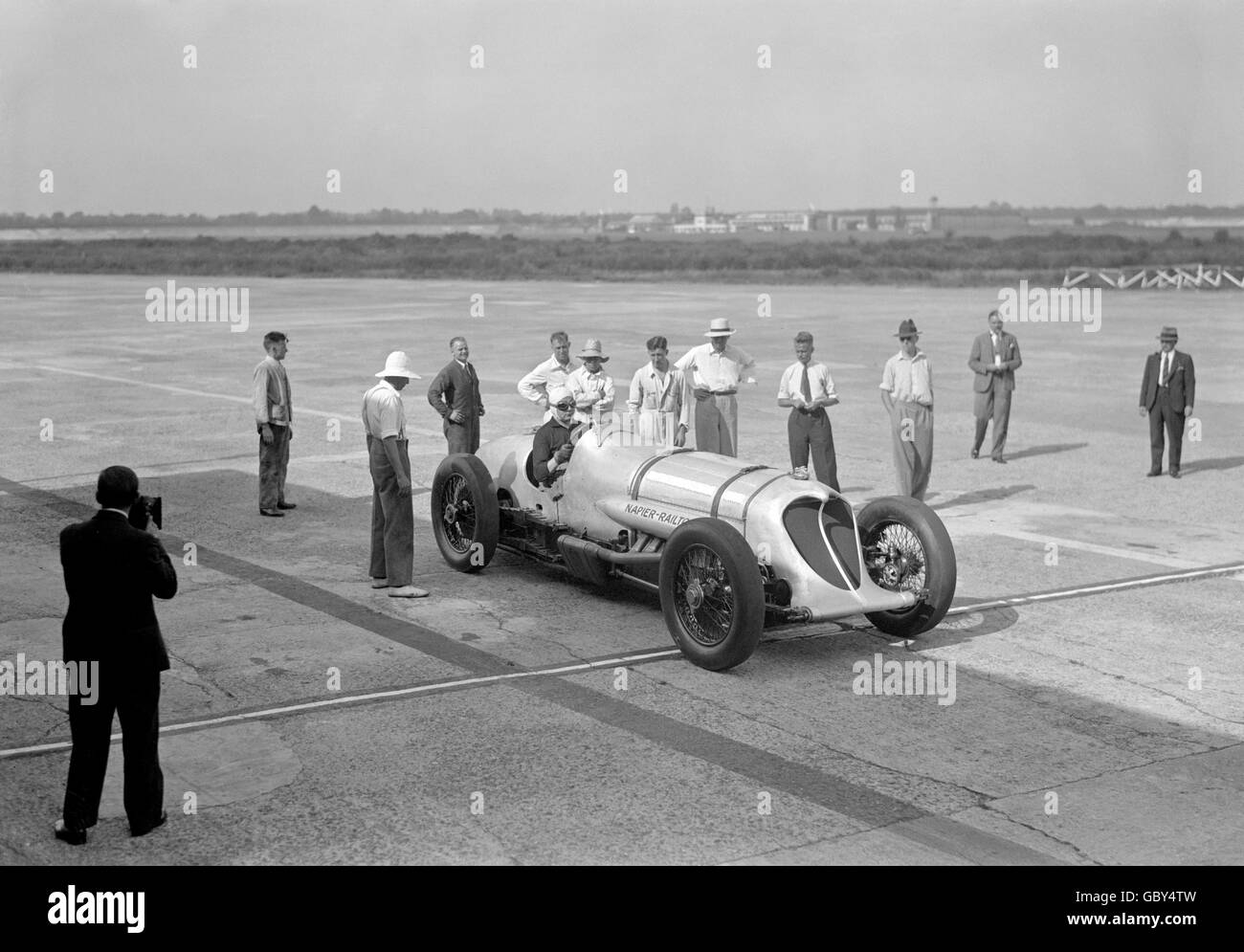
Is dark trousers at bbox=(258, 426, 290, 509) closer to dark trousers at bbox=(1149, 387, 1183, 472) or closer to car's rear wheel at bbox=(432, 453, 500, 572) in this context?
car's rear wheel at bbox=(432, 453, 500, 572)

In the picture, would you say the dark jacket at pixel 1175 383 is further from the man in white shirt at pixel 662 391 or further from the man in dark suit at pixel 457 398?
the man in dark suit at pixel 457 398

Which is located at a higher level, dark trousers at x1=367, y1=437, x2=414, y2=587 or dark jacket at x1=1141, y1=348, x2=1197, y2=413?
dark jacket at x1=1141, y1=348, x2=1197, y2=413

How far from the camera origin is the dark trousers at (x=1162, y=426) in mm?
17328

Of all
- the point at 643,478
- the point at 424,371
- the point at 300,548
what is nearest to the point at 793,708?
the point at 643,478

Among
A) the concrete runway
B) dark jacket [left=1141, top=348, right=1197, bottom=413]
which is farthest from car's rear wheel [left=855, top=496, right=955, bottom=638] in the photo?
dark jacket [left=1141, top=348, right=1197, bottom=413]

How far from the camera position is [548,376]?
13.6 meters

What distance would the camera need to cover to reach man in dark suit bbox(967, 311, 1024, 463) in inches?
731

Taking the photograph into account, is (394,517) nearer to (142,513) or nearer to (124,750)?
(142,513)

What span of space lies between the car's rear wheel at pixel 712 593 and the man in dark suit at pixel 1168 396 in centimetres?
957

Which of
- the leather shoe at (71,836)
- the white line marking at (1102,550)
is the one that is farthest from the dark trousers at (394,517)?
the white line marking at (1102,550)

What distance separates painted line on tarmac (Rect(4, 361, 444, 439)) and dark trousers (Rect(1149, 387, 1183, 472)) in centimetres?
906

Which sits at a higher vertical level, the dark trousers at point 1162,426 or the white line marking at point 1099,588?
the dark trousers at point 1162,426

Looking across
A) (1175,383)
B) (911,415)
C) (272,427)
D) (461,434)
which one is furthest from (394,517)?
(1175,383)

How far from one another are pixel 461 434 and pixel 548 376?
1.54 m
